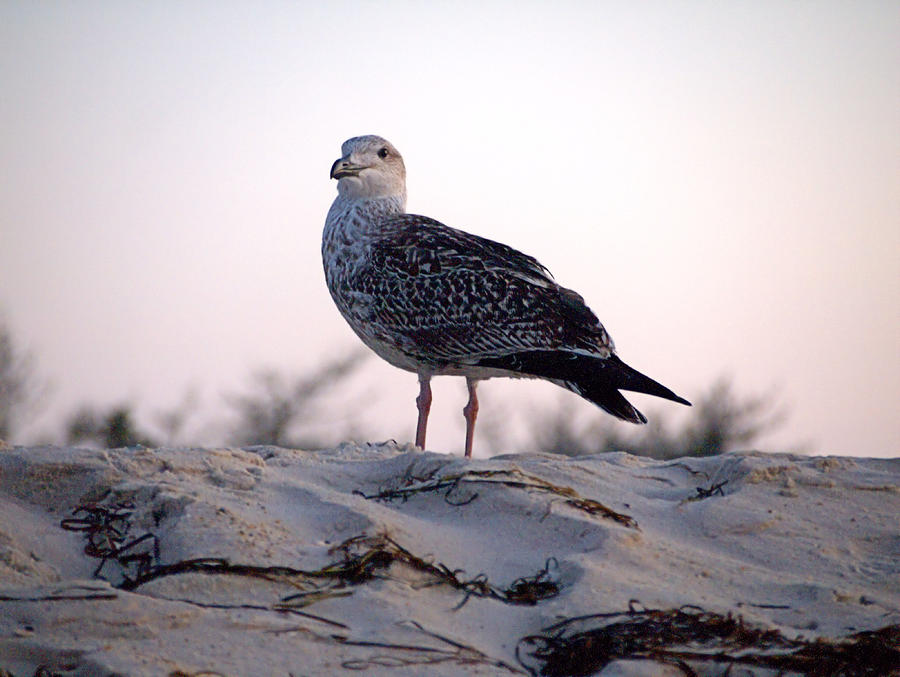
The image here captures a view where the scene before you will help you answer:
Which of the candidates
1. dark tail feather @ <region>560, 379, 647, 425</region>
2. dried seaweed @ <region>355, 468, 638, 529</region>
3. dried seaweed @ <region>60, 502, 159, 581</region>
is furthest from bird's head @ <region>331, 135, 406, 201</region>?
dried seaweed @ <region>60, 502, 159, 581</region>

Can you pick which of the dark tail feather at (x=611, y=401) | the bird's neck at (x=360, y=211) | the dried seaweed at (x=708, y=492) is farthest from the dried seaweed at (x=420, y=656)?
the bird's neck at (x=360, y=211)

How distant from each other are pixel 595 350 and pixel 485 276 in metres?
0.88

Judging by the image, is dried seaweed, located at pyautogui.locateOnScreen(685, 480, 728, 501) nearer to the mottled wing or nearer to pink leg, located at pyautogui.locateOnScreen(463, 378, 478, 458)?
the mottled wing

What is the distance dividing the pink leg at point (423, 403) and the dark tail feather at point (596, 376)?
80 centimetres

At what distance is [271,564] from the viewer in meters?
3.56

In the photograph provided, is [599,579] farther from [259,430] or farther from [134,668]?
[259,430]

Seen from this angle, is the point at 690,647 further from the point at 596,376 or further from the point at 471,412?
the point at 471,412

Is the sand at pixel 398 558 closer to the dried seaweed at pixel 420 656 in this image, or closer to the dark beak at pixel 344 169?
the dried seaweed at pixel 420 656

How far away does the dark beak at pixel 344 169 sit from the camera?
8.05 m

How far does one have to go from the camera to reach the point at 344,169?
26.6 feet

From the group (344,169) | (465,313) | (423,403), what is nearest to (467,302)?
(465,313)

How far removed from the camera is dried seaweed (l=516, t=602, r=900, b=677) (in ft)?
10.9

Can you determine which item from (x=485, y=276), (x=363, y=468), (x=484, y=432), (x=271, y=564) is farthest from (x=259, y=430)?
(x=271, y=564)

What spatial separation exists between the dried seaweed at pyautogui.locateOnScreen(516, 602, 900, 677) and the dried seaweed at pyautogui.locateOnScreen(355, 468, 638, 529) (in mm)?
865
